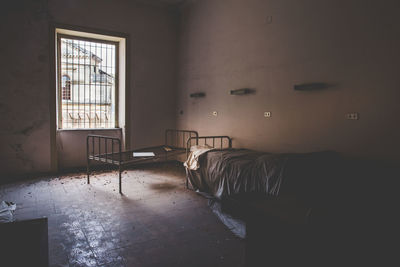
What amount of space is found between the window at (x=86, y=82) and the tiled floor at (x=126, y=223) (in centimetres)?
143

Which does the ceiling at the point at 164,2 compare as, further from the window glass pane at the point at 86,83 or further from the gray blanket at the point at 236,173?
the gray blanket at the point at 236,173

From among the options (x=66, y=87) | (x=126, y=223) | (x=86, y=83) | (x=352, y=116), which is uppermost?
(x=86, y=83)

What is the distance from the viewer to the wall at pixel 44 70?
459 cm

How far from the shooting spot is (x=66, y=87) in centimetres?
530

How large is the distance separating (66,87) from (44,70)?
56 centimetres

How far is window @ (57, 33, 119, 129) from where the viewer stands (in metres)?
5.27

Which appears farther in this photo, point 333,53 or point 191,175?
point 191,175

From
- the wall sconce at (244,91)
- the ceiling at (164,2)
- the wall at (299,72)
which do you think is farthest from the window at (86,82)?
the wall sconce at (244,91)

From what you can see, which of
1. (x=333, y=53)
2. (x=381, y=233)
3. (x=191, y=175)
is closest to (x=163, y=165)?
(x=191, y=175)

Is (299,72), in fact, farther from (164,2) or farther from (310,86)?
(164,2)

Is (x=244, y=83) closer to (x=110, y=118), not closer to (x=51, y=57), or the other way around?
(x=110, y=118)

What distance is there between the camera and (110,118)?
5863mm

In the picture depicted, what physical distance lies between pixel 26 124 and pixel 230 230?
167 inches

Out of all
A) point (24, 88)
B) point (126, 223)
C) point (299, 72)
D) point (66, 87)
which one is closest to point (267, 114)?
point (299, 72)
